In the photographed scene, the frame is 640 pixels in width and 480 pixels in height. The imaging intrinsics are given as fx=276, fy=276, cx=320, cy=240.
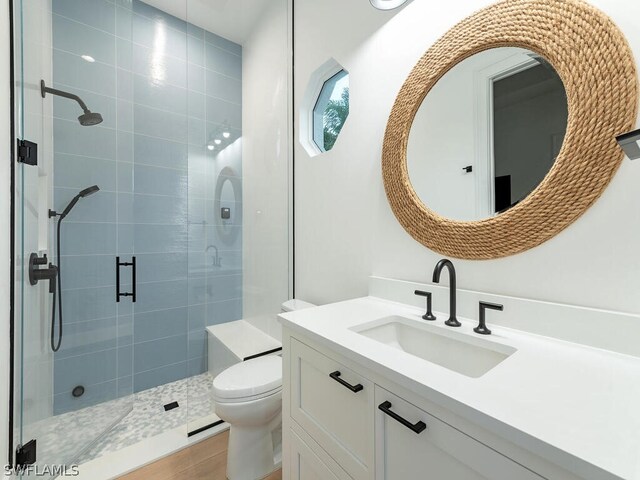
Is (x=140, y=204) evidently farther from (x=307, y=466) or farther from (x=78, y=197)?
(x=307, y=466)

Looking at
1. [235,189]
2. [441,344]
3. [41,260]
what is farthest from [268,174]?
[441,344]

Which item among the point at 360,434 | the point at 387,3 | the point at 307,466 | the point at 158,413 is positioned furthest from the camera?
the point at 158,413

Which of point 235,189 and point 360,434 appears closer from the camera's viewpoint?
point 360,434

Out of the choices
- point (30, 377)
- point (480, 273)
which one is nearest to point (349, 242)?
point (480, 273)

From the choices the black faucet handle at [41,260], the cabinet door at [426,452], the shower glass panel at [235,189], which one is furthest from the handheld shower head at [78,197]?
the cabinet door at [426,452]

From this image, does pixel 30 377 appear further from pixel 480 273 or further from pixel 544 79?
pixel 544 79

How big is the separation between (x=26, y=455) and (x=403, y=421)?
1.68m

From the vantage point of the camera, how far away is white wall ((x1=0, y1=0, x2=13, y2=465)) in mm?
1128

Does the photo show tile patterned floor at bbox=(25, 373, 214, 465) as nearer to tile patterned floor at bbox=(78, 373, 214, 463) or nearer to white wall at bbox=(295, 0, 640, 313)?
tile patterned floor at bbox=(78, 373, 214, 463)

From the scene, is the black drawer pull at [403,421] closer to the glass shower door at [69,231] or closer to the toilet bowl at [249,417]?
the toilet bowl at [249,417]

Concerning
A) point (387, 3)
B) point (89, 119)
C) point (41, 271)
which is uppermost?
point (387, 3)

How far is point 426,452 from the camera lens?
64cm

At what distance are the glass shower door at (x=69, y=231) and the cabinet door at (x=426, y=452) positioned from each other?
1540 mm

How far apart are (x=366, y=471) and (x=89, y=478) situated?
5.09 ft
